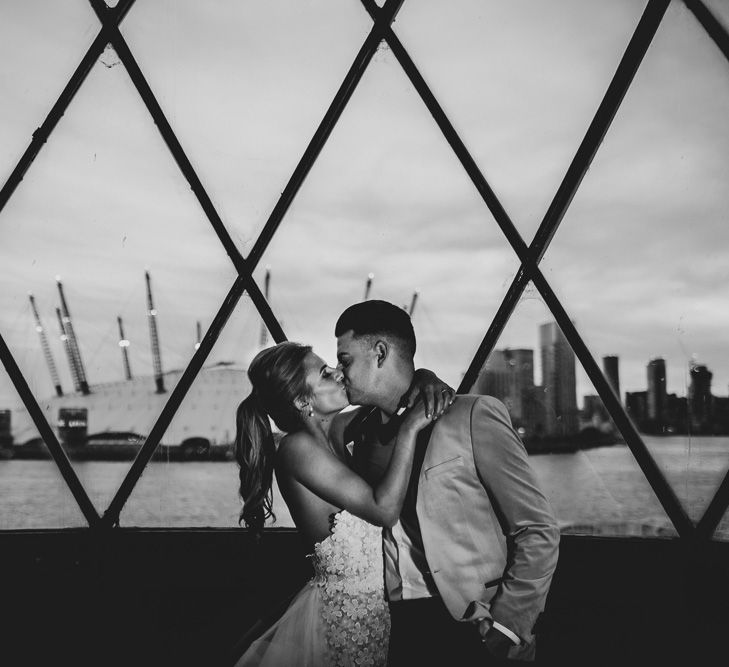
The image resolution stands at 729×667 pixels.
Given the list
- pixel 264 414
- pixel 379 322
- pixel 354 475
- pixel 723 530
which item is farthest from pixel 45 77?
pixel 723 530

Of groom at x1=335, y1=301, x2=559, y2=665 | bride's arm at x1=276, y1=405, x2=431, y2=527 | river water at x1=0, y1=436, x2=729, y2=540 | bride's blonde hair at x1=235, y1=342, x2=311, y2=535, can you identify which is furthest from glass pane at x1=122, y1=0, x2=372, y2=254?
river water at x1=0, y1=436, x2=729, y2=540

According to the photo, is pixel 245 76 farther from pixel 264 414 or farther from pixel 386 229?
pixel 264 414

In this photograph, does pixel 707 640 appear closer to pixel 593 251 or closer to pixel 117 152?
pixel 593 251

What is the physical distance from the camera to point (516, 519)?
162 centimetres

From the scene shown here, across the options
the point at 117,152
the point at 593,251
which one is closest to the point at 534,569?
the point at 593,251

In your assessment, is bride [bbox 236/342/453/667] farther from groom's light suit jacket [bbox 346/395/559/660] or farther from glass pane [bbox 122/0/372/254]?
glass pane [bbox 122/0/372/254]

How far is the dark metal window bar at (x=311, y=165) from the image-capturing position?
342 centimetres

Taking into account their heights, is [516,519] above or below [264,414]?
below

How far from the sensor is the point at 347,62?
4008mm

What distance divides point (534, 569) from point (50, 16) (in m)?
4.74

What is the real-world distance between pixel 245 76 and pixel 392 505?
3801 millimetres

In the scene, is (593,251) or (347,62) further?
(593,251)

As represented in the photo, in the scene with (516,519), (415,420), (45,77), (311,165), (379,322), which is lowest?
(516,519)

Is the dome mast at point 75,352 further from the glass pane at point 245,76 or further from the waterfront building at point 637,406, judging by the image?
the waterfront building at point 637,406
